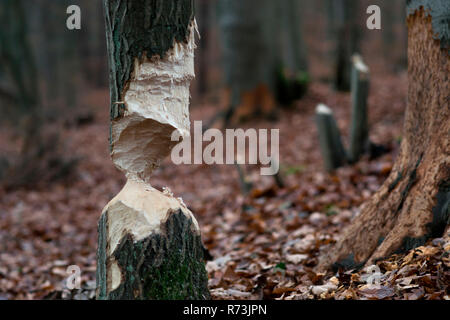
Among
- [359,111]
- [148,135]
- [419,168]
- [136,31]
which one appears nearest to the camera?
[136,31]

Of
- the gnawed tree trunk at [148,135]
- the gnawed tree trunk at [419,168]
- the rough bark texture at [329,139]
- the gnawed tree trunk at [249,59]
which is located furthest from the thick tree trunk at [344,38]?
the gnawed tree trunk at [148,135]

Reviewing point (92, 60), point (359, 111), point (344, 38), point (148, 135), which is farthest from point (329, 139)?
point (92, 60)

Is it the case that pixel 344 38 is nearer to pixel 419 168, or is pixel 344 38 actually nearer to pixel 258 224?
pixel 258 224

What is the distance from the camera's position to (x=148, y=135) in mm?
2564

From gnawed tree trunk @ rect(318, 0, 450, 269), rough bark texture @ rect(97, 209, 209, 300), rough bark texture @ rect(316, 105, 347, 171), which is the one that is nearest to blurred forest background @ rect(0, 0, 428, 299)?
rough bark texture @ rect(316, 105, 347, 171)

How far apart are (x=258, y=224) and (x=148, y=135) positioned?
2.67 metres

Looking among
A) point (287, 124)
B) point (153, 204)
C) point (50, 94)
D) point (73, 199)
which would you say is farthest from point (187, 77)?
point (50, 94)

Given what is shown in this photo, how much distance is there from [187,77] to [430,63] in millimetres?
1569

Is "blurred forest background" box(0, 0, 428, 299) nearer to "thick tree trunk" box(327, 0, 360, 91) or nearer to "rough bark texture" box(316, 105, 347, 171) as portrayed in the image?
"thick tree trunk" box(327, 0, 360, 91)

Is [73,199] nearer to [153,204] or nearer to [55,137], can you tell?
[55,137]

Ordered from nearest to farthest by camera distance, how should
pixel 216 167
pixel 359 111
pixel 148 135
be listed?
1. pixel 148 135
2. pixel 359 111
3. pixel 216 167

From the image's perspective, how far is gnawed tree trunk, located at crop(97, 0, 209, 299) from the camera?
238 cm

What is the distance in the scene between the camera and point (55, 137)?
9.40 metres
